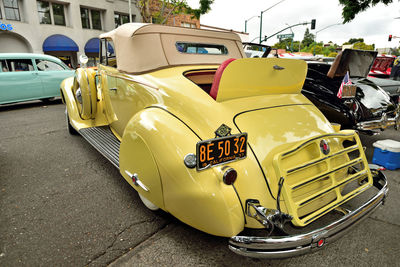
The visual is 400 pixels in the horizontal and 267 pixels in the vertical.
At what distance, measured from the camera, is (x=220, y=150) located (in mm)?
1454

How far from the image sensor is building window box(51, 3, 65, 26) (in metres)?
16.3

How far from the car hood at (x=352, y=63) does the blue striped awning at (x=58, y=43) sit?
16676mm

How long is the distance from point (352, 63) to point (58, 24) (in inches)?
730

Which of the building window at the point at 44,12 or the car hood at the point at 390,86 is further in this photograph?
the building window at the point at 44,12

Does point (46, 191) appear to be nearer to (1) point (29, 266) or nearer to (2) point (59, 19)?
(1) point (29, 266)

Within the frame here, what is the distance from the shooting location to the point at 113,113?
327 cm

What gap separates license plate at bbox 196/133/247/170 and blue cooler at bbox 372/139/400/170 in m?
2.82

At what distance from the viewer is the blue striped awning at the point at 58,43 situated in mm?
15484

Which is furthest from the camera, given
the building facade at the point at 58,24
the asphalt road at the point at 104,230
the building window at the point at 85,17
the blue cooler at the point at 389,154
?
the building window at the point at 85,17

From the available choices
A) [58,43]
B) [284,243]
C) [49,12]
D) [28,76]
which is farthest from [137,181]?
[49,12]

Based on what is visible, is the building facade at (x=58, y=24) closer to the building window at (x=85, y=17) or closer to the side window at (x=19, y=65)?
the building window at (x=85, y=17)

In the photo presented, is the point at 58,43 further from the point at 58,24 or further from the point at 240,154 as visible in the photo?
the point at 240,154

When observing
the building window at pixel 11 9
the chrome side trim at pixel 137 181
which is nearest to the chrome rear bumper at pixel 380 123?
the chrome side trim at pixel 137 181

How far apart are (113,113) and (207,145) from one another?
7.44 ft
